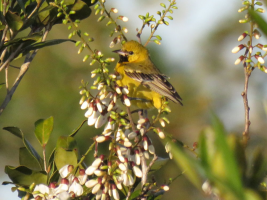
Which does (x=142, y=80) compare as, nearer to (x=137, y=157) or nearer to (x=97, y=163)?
(x=137, y=157)

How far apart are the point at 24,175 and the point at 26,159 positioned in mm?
152

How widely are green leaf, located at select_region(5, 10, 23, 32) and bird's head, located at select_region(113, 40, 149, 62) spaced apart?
2.54m

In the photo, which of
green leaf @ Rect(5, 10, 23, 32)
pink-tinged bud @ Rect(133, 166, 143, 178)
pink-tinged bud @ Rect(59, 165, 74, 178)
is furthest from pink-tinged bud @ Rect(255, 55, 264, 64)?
green leaf @ Rect(5, 10, 23, 32)

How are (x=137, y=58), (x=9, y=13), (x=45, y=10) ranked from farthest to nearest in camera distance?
(x=137, y=58) < (x=45, y=10) < (x=9, y=13)

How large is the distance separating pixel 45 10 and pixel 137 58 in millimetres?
2616

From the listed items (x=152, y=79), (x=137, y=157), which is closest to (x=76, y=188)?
(x=137, y=157)

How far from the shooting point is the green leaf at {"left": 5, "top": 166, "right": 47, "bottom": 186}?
5.44 feet

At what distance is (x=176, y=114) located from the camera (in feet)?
24.5

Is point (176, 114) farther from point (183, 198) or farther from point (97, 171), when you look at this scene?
point (97, 171)

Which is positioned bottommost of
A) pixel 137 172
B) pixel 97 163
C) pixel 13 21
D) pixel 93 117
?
pixel 137 172

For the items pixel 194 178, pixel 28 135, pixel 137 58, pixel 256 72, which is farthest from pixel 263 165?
pixel 256 72

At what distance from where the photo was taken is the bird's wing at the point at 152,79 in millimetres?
3789

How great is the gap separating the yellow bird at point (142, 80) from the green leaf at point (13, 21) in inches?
63.7

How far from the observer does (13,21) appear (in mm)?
1709
